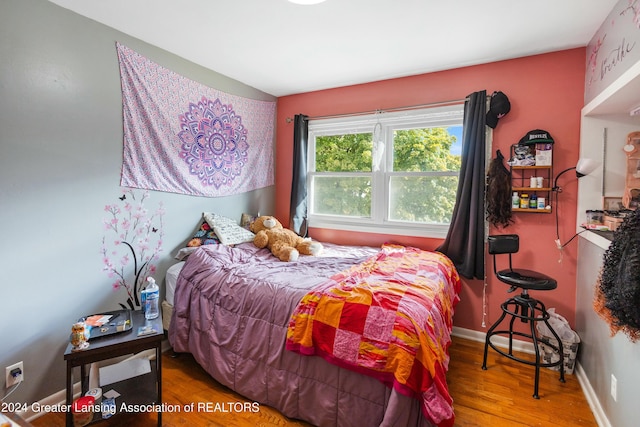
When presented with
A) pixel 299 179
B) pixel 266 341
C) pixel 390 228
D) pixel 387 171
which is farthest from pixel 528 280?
pixel 299 179

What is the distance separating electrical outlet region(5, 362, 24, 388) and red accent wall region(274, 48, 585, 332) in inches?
114

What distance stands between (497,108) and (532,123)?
30cm

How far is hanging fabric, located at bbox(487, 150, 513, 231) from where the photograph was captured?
2.48 m

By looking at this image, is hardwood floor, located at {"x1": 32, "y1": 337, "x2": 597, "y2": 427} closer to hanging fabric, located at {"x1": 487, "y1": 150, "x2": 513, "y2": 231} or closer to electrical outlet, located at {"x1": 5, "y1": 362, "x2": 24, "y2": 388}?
electrical outlet, located at {"x1": 5, "y1": 362, "x2": 24, "y2": 388}

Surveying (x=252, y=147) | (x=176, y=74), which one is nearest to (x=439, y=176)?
(x=252, y=147)

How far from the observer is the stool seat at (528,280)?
1973mm

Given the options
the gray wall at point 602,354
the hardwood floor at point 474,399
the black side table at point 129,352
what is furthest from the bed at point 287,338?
the gray wall at point 602,354

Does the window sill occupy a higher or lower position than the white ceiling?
lower

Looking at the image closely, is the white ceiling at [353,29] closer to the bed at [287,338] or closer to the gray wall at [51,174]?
the gray wall at [51,174]

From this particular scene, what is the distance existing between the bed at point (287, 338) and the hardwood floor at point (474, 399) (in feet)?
0.40

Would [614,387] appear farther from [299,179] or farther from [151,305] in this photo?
[299,179]

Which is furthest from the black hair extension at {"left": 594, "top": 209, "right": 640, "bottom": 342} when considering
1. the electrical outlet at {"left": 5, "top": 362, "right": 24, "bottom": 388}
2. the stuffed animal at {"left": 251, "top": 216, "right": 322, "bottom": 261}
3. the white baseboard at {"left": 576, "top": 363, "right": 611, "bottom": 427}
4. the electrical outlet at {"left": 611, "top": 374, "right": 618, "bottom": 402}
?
the electrical outlet at {"left": 5, "top": 362, "right": 24, "bottom": 388}

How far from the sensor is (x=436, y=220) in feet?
9.51

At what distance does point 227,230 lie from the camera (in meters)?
2.78
